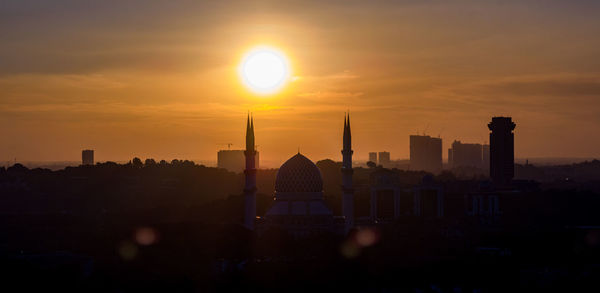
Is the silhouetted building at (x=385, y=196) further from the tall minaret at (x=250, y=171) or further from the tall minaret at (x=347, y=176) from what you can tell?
the tall minaret at (x=250, y=171)

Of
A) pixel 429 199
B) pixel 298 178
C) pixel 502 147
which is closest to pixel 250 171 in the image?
pixel 298 178

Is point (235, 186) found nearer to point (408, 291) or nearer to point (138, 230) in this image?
point (138, 230)

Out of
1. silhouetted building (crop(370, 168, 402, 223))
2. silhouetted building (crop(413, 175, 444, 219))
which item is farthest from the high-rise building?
silhouetted building (crop(370, 168, 402, 223))

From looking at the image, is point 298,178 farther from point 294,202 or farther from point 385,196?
point 385,196

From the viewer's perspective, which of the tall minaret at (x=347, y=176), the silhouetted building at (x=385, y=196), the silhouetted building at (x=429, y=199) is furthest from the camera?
the silhouetted building at (x=429, y=199)

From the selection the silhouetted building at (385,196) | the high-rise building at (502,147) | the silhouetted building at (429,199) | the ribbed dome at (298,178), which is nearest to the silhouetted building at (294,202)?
the ribbed dome at (298,178)
